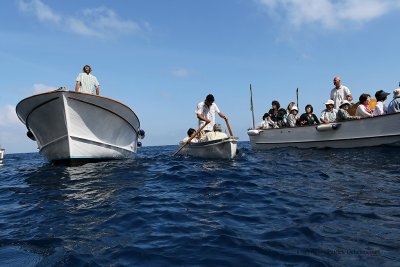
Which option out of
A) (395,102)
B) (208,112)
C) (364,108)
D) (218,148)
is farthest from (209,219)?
(364,108)

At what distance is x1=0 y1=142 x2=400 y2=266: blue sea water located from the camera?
3.04 metres

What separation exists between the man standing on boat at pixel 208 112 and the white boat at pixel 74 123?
7.09 ft

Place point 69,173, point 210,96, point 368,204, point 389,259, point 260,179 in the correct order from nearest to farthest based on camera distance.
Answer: point 389,259
point 368,204
point 260,179
point 69,173
point 210,96

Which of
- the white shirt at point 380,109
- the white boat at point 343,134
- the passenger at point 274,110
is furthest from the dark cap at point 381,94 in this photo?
the passenger at point 274,110

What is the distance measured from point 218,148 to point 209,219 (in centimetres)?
585

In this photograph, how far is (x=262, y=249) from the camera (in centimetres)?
313

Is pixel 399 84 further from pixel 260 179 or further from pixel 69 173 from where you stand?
pixel 69 173

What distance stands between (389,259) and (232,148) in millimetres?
7218

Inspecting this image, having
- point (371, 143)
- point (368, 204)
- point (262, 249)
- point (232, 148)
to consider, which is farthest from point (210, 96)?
point (262, 249)

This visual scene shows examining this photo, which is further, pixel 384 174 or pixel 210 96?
pixel 210 96

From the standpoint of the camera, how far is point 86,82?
10.2 meters

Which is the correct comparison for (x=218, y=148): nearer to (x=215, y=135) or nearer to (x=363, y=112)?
(x=215, y=135)

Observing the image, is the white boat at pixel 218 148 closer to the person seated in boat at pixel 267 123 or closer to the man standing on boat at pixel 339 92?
the man standing on boat at pixel 339 92

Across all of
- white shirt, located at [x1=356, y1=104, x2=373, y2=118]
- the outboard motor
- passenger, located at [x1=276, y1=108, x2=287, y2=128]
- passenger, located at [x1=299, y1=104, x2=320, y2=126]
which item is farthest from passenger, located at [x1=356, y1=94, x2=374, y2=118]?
the outboard motor
